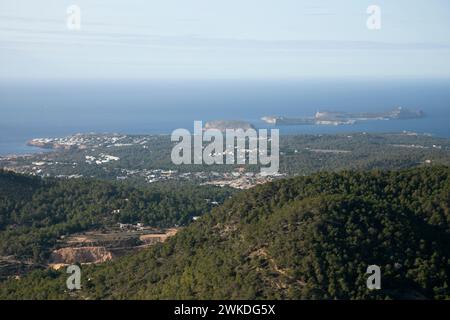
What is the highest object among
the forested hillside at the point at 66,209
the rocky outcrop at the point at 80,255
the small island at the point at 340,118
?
the small island at the point at 340,118

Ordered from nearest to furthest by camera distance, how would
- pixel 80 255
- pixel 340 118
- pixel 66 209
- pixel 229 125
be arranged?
1. pixel 80 255
2. pixel 66 209
3. pixel 229 125
4. pixel 340 118

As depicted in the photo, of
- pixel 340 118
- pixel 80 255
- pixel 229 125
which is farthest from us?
pixel 340 118

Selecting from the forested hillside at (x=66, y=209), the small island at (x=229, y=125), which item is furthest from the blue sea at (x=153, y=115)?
the forested hillside at (x=66, y=209)

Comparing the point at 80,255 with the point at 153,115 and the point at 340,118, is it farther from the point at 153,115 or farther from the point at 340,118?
the point at 153,115

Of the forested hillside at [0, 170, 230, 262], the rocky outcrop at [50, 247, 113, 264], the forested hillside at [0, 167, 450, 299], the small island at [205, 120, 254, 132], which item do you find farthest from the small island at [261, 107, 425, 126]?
the forested hillside at [0, 167, 450, 299]

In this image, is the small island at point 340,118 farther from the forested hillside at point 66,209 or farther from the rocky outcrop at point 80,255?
the rocky outcrop at point 80,255

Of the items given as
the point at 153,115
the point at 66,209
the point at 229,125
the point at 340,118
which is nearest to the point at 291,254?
the point at 66,209

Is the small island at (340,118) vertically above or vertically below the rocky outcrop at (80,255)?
above

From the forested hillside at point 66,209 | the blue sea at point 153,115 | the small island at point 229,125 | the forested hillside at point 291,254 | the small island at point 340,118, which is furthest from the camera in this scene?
the small island at point 340,118

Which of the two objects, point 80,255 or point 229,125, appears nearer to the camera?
point 80,255

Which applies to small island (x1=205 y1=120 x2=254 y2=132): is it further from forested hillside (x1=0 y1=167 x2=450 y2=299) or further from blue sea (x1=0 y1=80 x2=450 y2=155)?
forested hillside (x1=0 y1=167 x2=450 y2=299)
